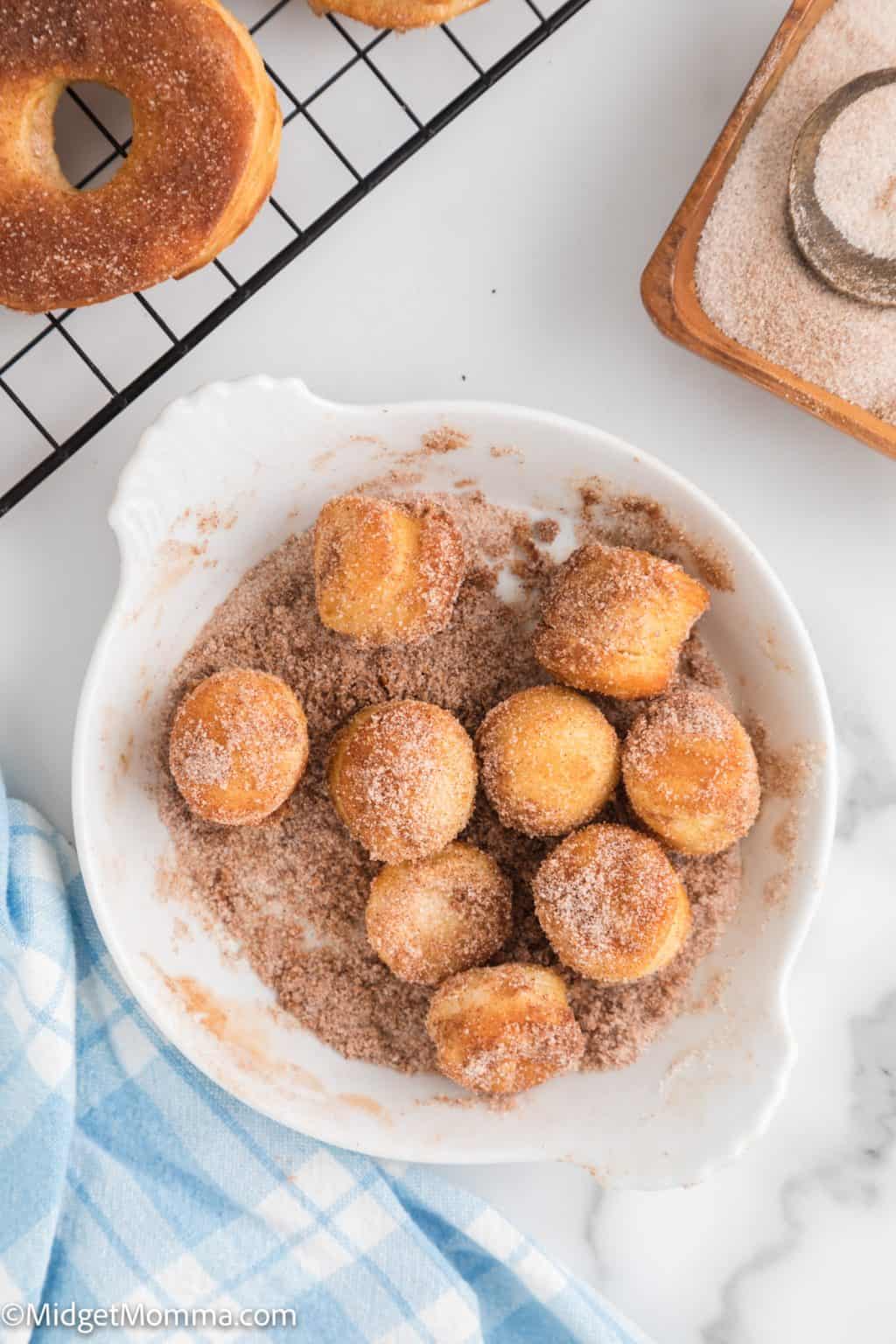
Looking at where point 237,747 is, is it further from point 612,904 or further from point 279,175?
point 279,175

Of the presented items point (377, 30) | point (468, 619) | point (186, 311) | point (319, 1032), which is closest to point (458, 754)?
point (468, 619)

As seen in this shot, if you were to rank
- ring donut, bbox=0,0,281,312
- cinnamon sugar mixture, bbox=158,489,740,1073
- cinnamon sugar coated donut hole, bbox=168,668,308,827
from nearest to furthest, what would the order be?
ring donut, bbox=0,0,281,312 < cinnamon sugar coated donut hole, bbox=168,668,308,827 < cinnamon sugar mixture, bbox=158,489,740,1073

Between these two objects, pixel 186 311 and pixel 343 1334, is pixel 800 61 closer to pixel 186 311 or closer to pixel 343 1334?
pixel 186 311

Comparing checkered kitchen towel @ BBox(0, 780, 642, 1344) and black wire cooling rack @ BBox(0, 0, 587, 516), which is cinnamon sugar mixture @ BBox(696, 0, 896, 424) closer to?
black wire cooling rack @ BBox(0, 0, 587, 516)

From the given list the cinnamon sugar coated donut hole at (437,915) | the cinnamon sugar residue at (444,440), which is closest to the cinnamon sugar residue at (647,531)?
the cinnamon sugar residue at (444,440)

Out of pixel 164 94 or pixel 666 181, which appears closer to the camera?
pixel 164 94

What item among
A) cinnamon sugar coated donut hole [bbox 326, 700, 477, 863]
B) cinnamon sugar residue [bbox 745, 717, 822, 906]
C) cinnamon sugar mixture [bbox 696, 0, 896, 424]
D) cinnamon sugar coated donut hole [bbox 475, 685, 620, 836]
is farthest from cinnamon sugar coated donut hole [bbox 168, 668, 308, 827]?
cinnamon sugar mixture [bbox 696, 0, 896, 424]
